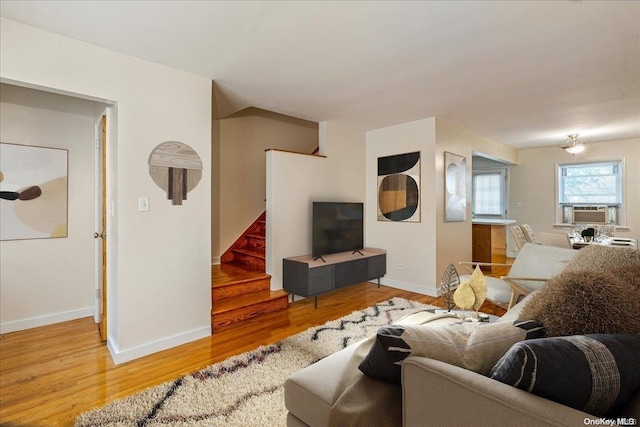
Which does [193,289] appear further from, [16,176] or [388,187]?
[388,187]

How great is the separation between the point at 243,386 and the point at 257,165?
3.70m

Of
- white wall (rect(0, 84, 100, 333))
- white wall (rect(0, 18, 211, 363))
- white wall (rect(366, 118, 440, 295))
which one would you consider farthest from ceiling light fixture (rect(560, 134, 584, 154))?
white wall (rect(0, 84, 100, 333))

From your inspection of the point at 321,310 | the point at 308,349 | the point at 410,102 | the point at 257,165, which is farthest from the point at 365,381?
the point at 257,165

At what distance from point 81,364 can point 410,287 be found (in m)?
3.84

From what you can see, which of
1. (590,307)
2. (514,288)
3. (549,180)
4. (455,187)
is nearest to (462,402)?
(590,307)

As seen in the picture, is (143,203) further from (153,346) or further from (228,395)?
(228,395)

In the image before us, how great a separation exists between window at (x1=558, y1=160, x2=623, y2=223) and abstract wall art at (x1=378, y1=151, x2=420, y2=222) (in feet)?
13.9

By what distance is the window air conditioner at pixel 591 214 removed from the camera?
603 centimetres

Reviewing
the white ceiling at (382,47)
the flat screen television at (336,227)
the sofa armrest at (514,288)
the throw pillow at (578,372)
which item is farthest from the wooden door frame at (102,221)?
the sofa armrest at (514,288)

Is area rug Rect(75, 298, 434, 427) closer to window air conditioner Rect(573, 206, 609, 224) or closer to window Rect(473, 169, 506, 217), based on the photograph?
window air conditioner Rect(573, 206, 609, 224)

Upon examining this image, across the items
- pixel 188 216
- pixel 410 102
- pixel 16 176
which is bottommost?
pixel 188 216

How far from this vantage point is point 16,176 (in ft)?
9.89

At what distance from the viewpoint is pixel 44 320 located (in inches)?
124

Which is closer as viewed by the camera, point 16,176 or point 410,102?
point 16,176
